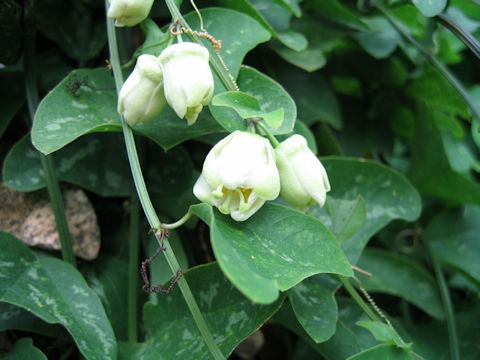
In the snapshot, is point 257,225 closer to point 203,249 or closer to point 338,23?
point 203,249

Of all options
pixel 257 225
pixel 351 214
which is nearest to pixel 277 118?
pixel 257 225

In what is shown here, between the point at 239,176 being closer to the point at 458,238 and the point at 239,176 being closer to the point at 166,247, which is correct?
the point at 166,247

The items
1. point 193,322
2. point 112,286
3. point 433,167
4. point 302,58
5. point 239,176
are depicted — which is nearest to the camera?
point 239,176

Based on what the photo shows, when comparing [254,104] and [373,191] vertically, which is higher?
[254,104]

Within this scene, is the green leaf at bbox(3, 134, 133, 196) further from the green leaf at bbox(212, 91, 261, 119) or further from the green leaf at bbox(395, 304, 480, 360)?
the green leaf at bbox(395, 304, 480, 360)

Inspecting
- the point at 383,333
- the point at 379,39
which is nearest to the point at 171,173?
the point at 383,333

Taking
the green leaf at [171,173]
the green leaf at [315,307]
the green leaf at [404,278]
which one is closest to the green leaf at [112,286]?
the green leaf at [171,173]

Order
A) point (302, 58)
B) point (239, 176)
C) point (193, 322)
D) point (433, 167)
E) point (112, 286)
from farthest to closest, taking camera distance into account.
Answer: point (433, 167) → point (302, 58) → point (112, 286) → point (193, 322) → point (239, 176)

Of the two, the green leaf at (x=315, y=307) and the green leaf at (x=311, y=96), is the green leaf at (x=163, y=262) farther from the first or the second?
the green leaf at (x=311, y=96)
